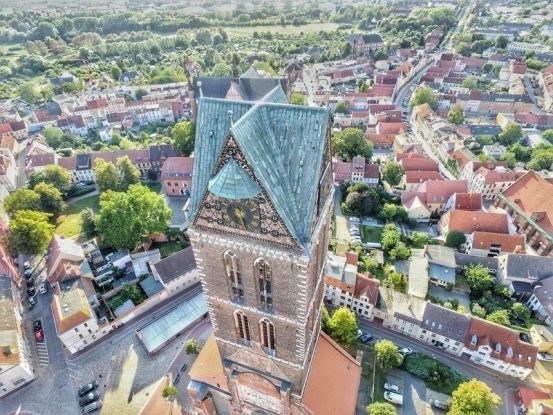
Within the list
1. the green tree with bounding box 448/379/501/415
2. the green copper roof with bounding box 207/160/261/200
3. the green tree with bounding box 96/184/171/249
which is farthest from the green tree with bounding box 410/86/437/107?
the green copper roof with bounding box 207/160/261/200

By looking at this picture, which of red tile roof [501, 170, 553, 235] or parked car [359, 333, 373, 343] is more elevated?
red tile roof [501, 170, 553, 235]

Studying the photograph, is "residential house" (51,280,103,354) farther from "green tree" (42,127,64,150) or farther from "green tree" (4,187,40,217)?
"green tree" (42,127,64,150)

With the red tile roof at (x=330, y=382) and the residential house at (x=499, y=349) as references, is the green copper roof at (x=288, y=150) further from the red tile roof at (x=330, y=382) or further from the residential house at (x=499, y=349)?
the residential house at (x=499, y=349)

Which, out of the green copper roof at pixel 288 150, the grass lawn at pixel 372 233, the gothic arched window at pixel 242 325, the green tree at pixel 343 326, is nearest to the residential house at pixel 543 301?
the grass lawn at pixel 372 233

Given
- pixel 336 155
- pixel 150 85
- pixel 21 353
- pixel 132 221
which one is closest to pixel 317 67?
pixel 150 85

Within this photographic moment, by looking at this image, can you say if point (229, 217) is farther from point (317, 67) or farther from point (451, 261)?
point (317, 67)

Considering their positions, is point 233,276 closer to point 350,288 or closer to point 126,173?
point 350,288
